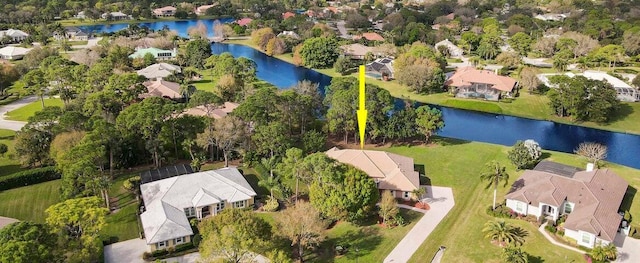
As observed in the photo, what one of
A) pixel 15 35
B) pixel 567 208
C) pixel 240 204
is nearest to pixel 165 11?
pixel 15 35

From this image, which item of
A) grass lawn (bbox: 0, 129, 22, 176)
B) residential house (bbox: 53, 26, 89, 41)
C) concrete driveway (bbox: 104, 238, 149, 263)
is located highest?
residential house (bbox: 53, 26, 89, 41)

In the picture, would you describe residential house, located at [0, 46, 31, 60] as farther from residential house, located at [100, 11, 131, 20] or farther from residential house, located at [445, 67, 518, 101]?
residential house, located at [445, 67, 518, 101]

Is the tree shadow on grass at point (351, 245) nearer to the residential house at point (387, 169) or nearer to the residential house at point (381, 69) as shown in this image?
the residential house at point (387, 169)

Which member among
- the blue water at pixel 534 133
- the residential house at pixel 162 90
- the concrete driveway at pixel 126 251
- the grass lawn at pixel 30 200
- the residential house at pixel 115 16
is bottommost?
the blue water at pixel 534 133

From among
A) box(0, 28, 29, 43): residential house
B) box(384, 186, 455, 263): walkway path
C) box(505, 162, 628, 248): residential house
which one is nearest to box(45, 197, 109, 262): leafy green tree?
box(384, 186, 455, 263): walkway path

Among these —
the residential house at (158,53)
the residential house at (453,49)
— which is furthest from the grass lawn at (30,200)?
the residential house at (453,49)

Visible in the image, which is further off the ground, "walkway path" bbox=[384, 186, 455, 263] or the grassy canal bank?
the grassy canal bank
